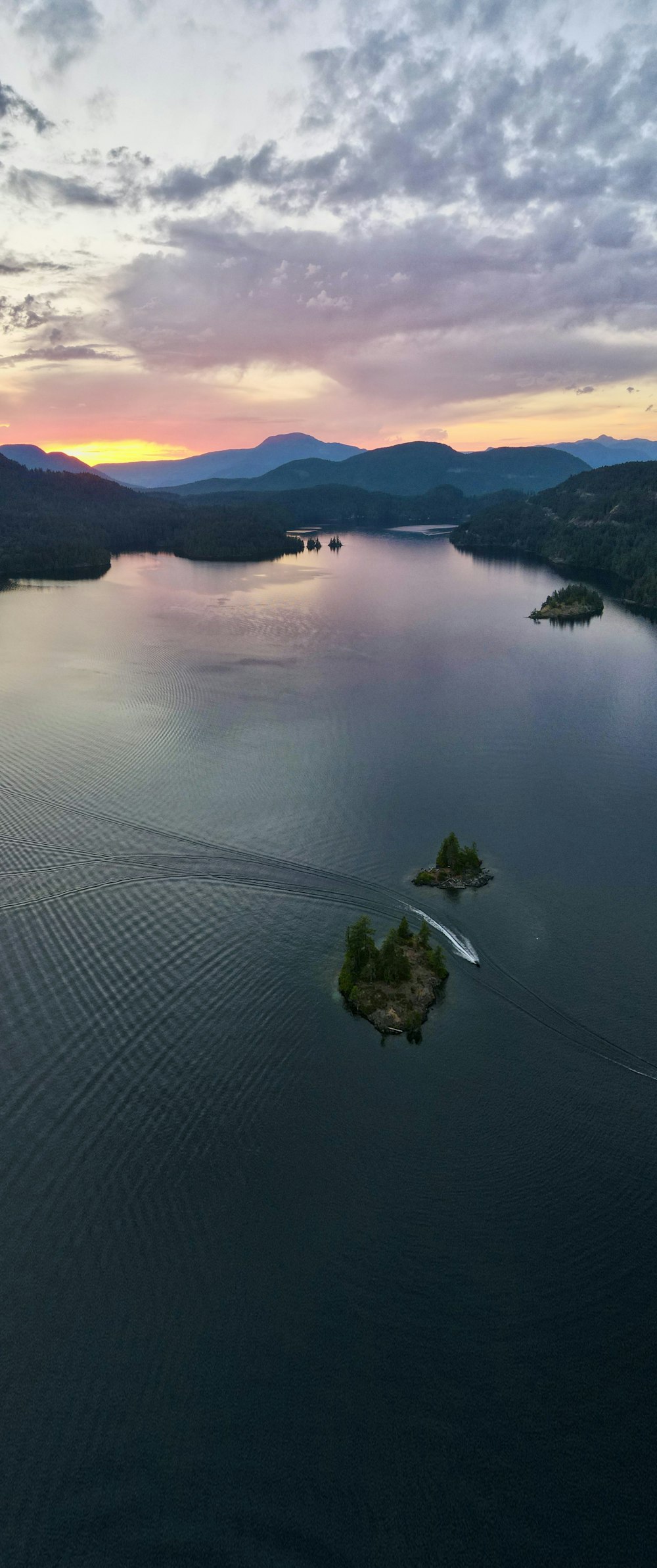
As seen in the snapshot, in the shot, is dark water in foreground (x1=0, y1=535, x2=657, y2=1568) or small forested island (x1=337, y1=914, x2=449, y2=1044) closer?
dark water in foreground (x1=0, y1=535, x2=657, y2=1568)

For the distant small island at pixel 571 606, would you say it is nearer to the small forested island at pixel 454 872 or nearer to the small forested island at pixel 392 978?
the small forested island at pixel 454 872

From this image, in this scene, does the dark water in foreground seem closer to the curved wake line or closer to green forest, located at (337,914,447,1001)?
the curved wake line

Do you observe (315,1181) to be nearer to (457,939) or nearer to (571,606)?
(457,939)

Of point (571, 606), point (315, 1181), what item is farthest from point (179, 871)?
point (571, 606)

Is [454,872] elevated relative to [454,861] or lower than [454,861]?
lower

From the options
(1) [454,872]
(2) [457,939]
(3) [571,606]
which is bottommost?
(2) [457,939]

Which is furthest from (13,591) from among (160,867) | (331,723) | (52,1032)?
(52,1032)

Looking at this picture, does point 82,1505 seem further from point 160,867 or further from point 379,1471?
point 160,867

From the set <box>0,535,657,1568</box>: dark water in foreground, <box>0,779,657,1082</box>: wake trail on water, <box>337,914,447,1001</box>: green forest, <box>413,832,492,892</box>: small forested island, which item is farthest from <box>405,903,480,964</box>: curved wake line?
<box>413,832,492,892</box>: small forested island
